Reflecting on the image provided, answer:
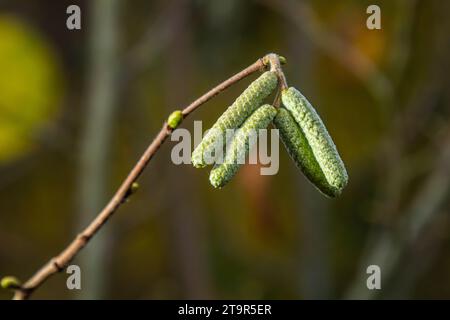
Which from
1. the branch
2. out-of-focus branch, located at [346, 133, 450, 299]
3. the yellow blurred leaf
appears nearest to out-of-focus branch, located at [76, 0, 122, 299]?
the yellow blurred leaf

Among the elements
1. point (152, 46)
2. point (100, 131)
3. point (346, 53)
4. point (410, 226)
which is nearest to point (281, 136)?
point (410, 226)

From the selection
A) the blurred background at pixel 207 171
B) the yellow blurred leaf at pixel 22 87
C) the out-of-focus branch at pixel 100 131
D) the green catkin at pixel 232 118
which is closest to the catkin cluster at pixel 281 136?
the green catkin at pixel 232 118

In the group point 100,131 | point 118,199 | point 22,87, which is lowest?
point 118,199

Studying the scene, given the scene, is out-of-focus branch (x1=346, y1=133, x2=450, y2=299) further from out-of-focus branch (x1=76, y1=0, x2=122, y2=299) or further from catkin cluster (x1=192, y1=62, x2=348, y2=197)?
catkin cluster (x1=192, y1=62, x2=348, y2=197)

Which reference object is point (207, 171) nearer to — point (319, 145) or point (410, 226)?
point (410, 226)

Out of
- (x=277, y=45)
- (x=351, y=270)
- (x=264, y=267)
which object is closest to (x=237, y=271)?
(x=264, y=267)
